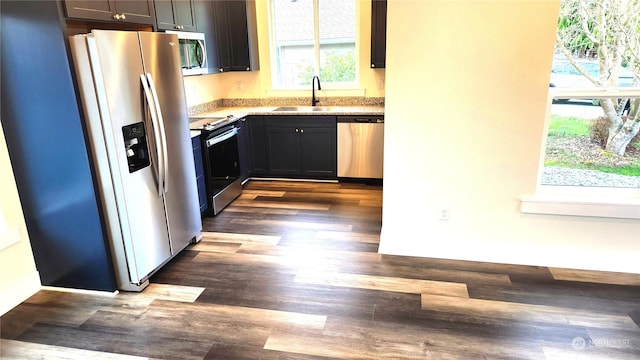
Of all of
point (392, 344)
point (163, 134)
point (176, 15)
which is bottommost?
point (392, 344)

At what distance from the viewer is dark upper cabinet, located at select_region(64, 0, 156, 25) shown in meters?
2.26

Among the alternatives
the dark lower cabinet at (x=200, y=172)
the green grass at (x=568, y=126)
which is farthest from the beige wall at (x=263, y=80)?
the green grass at (x=568, y=126)

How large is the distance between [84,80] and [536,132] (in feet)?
9.11

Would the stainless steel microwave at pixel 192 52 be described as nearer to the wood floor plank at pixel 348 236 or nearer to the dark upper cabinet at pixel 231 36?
the dark upper cabinet at pixel 231 36

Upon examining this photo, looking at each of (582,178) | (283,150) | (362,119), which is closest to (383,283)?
(582,178)

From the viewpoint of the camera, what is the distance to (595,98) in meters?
2.57

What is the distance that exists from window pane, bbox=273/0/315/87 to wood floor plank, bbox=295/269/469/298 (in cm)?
311

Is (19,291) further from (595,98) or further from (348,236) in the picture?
(595,98)

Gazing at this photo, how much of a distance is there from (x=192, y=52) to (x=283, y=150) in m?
1.52

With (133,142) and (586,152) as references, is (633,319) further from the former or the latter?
(133,142)

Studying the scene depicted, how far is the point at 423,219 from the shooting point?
2.94 meters

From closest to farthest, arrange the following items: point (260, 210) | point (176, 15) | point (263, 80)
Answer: point (176, 15) → point (260, 210) → point (263, 80)

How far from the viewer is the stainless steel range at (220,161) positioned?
369cm

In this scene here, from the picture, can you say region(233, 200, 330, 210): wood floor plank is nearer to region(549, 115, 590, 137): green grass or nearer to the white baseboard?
the white baseboard
